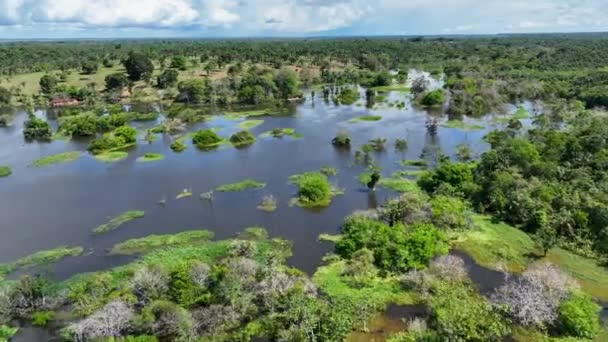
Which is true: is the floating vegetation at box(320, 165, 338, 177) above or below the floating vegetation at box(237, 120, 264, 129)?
below

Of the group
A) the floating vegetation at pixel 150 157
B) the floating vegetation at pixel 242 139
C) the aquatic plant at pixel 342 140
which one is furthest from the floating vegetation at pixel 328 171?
the floating vegetation at pixel 150 157

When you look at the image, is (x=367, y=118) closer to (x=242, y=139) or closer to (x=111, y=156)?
(x=242, y=139)

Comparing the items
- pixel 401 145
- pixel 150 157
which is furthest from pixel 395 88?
pixel 150 157

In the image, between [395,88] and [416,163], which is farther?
[395,88]

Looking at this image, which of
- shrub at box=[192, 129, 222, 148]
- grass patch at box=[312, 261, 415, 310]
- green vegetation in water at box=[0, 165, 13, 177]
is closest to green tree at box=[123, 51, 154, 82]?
shrub at box=[192, 129, 222, 148]

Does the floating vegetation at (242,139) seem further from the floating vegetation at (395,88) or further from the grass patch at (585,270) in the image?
the floating vegetation at (395,88)

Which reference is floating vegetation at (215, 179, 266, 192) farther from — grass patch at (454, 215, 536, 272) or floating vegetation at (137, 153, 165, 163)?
grass patch at (454, 215, 536, 272)
